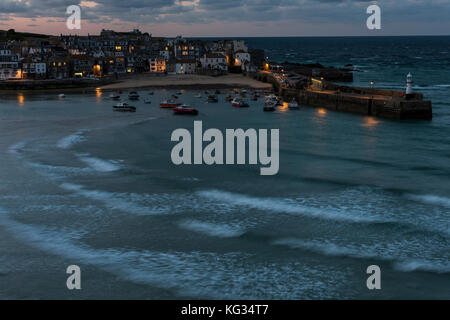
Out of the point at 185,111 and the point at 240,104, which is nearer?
the point at 185,111

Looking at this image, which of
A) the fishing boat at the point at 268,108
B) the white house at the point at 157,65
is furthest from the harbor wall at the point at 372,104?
the white house at the point at 157,65

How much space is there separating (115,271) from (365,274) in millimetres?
8243

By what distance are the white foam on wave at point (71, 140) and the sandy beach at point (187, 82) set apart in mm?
49867

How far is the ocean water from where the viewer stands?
640 inches

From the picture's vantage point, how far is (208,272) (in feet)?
55.8

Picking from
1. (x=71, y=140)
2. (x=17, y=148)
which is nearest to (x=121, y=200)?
(x=17, y=148)

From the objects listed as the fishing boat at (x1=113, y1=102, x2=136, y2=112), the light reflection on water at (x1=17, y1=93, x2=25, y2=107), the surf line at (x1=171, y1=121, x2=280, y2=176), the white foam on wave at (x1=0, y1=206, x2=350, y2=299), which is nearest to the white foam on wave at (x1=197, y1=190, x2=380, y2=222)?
the surf line at (x1=171, y1=121, x2=280, y2=176)

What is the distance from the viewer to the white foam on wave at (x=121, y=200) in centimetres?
2312

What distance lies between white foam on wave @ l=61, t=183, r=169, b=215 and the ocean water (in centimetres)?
5

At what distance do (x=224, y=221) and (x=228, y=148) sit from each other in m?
16.7

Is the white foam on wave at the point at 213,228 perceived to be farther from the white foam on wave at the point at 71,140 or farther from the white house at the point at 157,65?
the white house at the point at 157,65

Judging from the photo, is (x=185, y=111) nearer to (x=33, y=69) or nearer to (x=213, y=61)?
(x=33, y=69)
